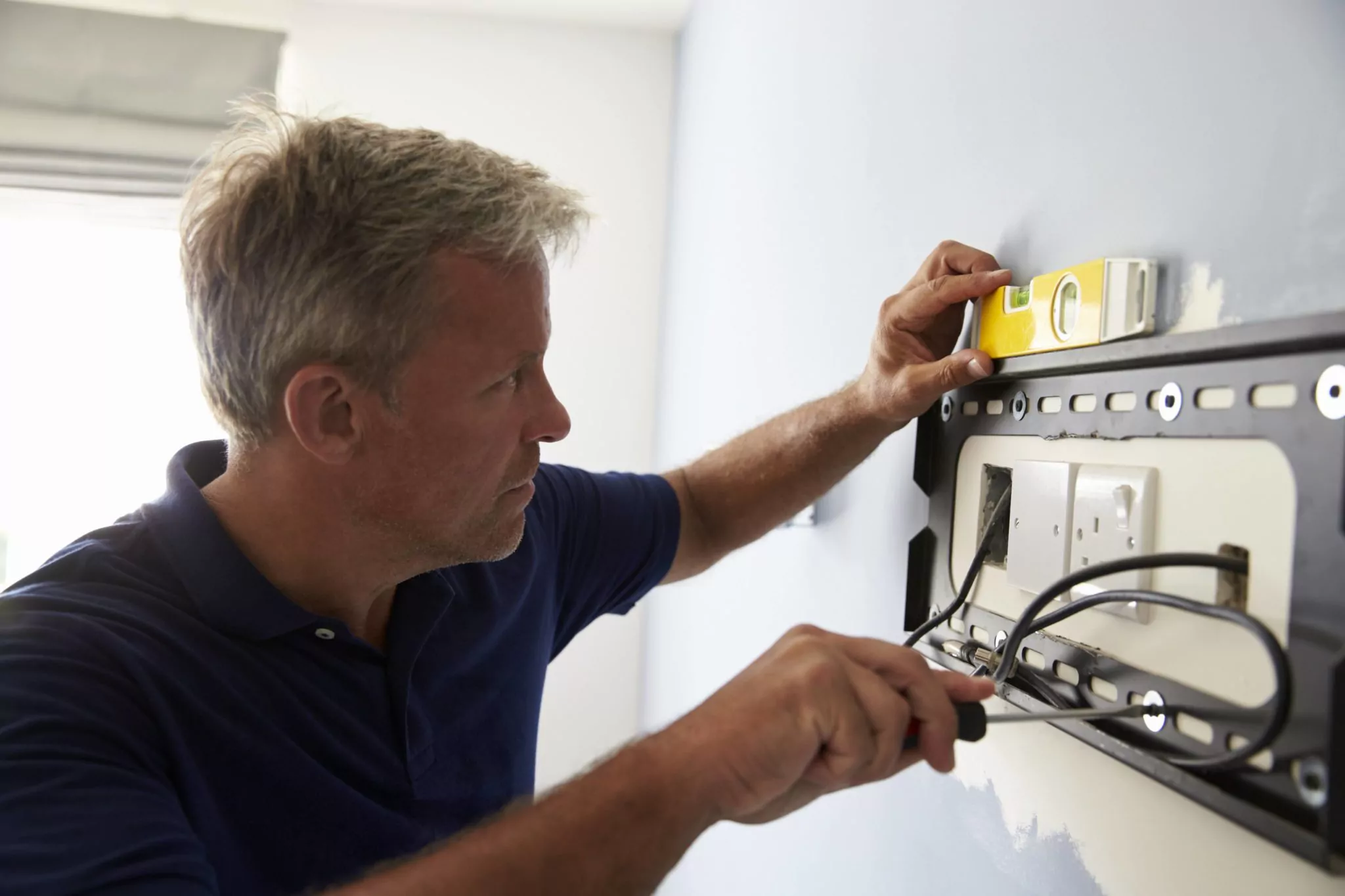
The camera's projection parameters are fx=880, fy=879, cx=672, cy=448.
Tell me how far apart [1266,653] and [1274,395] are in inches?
4.9

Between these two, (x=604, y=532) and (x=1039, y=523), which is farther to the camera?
(x=604, y=532)

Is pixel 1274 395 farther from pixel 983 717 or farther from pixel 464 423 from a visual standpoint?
pixel 464 423

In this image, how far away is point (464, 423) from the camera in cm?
80

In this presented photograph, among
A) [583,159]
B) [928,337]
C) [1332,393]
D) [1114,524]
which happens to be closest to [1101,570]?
[1114,524]

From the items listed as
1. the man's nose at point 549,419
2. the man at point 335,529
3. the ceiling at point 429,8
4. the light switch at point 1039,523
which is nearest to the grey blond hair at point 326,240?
the man at point 335,529

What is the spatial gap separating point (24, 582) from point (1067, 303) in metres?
0.84

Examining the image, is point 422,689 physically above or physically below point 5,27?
below

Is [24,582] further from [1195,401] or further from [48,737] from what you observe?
[1195,401]

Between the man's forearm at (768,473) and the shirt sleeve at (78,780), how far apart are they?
621mm

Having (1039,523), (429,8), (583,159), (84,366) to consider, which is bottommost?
(1039,523)

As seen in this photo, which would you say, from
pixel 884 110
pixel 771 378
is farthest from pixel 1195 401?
pixel 771 378

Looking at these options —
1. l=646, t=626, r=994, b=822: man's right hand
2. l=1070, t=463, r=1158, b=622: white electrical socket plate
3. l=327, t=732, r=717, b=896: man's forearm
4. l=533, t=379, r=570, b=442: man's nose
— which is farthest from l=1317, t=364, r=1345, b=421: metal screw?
l=533, t=379, r=570, b=442: man's nose

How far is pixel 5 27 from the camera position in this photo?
85.4 inches

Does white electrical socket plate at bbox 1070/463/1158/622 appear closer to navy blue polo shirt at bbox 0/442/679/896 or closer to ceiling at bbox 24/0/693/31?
navy blue polo shirt at bbox 0/442/679/896
